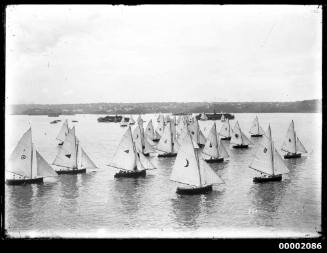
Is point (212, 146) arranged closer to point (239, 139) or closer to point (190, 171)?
point (239, 139)

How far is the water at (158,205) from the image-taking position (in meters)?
21.2

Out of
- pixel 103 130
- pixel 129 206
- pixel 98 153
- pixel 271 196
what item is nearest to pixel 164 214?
pixel 129 206

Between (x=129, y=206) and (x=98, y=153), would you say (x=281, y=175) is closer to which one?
(x=129, y=206)

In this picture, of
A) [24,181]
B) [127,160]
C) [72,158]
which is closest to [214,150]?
[127,160]

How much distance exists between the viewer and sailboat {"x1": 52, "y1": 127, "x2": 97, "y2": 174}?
42.7 metres

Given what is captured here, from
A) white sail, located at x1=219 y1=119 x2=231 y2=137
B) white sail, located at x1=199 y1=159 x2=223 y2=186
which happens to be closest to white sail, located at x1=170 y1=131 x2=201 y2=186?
white sail, located at x1=199 y1=159 x2=223 y2=186

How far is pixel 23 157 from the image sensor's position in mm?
34344

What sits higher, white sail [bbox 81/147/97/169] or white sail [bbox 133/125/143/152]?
white sail [bbox 133/125/143/152]

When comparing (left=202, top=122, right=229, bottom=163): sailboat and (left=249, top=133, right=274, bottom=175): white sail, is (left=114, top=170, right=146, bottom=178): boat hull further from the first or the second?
(left=202, top=122, right=229, bottom=163): sailboat

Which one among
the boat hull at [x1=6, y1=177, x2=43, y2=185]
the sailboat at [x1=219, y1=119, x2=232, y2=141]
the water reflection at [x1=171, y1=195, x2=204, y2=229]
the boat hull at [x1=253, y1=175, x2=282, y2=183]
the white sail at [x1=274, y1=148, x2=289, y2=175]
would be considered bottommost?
the water reflection at [x1=171, y1=195, x2=204, y2=229]

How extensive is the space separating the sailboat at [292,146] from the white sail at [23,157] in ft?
90.9

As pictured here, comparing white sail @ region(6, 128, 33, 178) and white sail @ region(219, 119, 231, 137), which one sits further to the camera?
white sail @ region(219, 119, 231, 137)

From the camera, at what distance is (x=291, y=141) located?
49.5 m

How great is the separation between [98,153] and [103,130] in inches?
714
